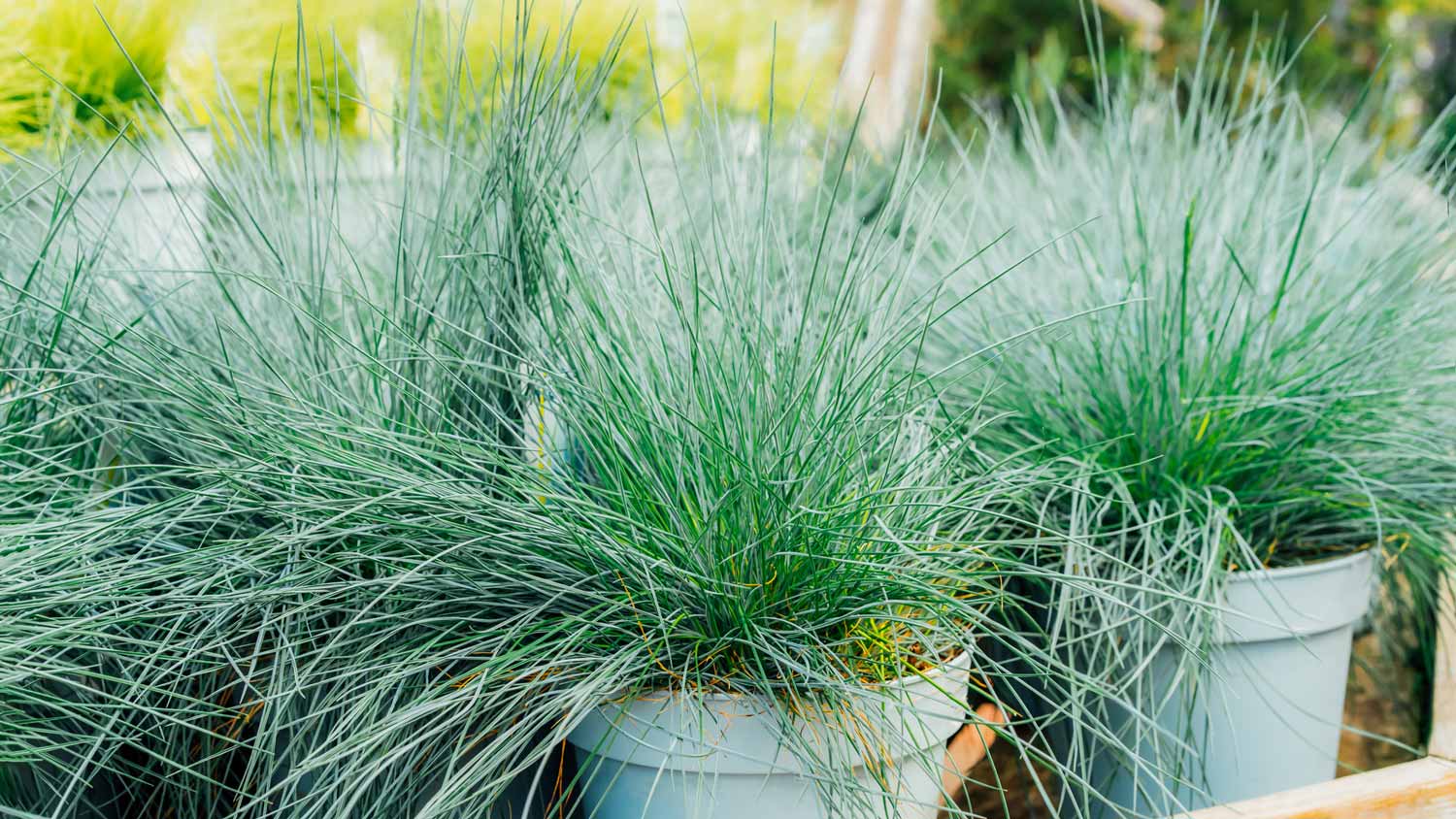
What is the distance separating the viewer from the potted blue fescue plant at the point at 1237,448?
121 cm

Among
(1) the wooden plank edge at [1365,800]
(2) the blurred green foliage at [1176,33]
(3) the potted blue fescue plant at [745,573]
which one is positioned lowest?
(1) the wooden plank edge at [1365,800]

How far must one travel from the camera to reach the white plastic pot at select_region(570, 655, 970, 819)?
91cm

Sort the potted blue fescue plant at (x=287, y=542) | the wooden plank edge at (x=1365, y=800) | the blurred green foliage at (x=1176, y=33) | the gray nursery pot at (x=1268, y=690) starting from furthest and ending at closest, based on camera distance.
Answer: the blurred green foliage at (x=1176, y=33) < the gray nursery pot at (x=1268, y=690) < the wooden plank edge at (x=1365, y=800) < the potted blue fescue plant at (x=287, y=542)

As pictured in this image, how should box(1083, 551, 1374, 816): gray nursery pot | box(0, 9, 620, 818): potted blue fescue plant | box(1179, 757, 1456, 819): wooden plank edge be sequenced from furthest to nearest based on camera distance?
box(1083, 551, 1374, 816): gray nursery pot < box(1179, 757, 1456, 819): wooden plank edge < box(0, 9, 620, 818): potted blue fescue plant

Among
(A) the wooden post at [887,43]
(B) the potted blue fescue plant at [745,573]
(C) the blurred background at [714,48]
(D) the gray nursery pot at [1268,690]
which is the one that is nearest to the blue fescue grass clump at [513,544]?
(B) the potted blue fescue plant at [745,573]

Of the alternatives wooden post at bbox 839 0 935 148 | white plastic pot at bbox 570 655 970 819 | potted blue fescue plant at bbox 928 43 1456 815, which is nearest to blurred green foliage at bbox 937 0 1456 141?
wooden post at bbox 839 0 935 148

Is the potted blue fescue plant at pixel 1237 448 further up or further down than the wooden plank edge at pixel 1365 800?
further up

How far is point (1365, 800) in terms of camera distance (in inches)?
45.0

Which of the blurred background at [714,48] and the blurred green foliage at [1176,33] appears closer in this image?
the blurred background at [714,48]

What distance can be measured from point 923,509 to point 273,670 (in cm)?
58

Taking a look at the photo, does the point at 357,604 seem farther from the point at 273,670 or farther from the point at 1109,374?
the point at 1109,374

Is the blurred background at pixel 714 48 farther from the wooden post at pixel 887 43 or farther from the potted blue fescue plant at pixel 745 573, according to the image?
the potted blue fescue plant at pixel 745 573

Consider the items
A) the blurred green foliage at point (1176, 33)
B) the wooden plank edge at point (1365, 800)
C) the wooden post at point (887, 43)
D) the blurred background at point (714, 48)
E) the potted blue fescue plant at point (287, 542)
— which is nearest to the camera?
the potted blue fescue plant at point (287, 542)

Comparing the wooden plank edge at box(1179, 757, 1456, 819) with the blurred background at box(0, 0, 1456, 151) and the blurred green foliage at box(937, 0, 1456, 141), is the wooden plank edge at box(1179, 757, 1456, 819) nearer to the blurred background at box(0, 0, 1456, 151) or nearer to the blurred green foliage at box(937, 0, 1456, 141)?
the blurred background at box(0, 0, 1456, 151)
